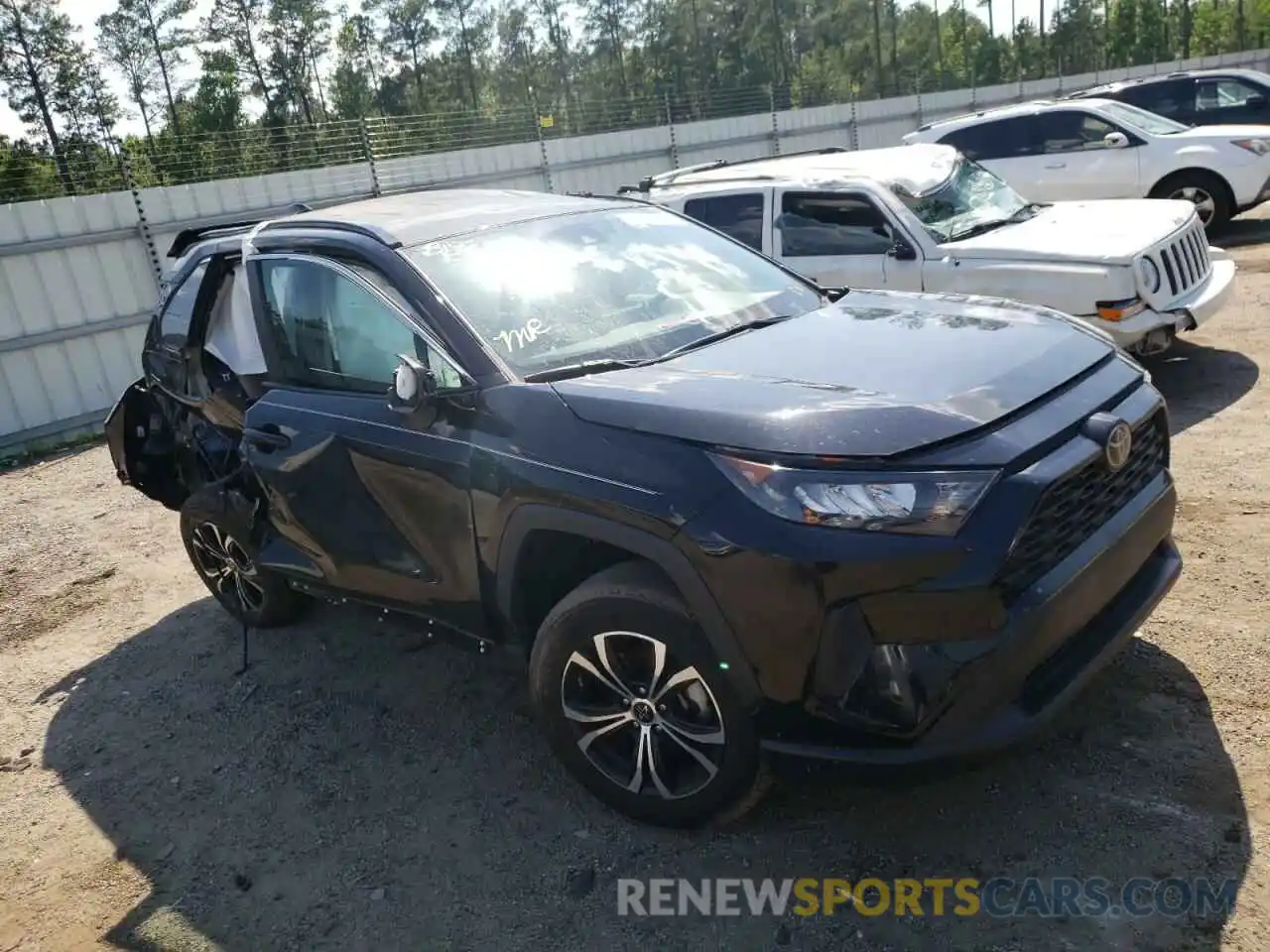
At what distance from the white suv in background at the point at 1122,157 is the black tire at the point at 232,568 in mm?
8306

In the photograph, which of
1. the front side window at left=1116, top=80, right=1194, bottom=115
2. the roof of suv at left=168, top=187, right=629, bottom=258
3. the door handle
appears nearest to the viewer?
the roof of suv at left=168, top=187, right=629, bottom=258

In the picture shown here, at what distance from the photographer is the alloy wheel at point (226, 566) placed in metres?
4.72

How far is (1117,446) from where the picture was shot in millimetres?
2803

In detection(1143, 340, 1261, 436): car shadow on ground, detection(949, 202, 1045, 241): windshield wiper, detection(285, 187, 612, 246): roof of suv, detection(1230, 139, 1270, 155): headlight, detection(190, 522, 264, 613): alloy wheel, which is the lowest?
detection(1143, 340, 1261, 436): car shadow on ground

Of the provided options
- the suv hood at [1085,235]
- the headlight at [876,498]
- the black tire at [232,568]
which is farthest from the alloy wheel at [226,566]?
the suv hood at [1085,235]

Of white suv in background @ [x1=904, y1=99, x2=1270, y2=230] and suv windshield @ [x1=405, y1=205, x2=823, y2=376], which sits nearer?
suv windshield @ [x1=405, y1=205, x2=823, y2=376]

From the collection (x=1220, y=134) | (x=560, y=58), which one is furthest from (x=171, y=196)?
(x=560, y=58)

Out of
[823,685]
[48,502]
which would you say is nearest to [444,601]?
[823,685]

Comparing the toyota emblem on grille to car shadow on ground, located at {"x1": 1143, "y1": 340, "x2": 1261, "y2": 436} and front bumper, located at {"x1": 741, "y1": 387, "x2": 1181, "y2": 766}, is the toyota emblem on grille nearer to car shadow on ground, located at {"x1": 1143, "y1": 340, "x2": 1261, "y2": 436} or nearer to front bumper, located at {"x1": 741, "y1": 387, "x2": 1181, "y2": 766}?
front bumper, located at {"x1": 741, "y1": 387, "x2": 1181, "y2": 766}

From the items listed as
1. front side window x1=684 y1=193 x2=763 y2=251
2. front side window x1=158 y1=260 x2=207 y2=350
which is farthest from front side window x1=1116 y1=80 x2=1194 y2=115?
front side window x1=158 y1=260 x2=207 y2=350

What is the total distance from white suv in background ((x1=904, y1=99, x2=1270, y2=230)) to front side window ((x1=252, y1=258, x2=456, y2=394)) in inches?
321

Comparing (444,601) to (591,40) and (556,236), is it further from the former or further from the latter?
(591,40)

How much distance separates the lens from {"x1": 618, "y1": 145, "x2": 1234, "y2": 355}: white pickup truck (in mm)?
5953

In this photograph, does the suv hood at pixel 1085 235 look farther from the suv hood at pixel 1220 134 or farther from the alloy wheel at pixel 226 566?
the alloy wheel at pixel 226 566
